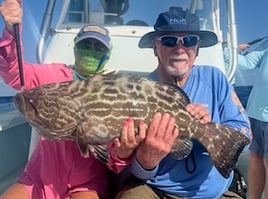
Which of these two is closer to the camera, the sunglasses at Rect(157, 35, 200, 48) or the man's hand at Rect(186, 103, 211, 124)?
the man's hand at Rect(186, 103, 211, 124)

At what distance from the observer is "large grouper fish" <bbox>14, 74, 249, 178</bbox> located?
7.72 ft

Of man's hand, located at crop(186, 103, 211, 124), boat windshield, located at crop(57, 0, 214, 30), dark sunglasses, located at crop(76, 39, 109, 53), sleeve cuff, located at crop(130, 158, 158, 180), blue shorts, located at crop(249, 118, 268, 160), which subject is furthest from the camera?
boat windshield, located at crop(57, 0, 214, 30)

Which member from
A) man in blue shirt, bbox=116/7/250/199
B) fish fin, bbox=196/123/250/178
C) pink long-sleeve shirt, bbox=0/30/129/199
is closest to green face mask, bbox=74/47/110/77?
pink long-sleeve shirt, bbox=0/30/129/199

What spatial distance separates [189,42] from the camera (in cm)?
279

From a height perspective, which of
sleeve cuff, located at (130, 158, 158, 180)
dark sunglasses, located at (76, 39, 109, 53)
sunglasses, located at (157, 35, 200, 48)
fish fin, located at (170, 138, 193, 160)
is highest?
sunglasses, located at (157, 35, 200, 48)

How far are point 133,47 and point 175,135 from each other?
6.33 feet

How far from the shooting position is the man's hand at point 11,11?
2.58m

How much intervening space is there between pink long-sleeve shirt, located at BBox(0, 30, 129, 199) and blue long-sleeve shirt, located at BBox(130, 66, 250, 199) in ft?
0.84

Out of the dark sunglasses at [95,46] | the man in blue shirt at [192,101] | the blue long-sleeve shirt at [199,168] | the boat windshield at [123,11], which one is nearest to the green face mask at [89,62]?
the dark sunglasses at [95,46]

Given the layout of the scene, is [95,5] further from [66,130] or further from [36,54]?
[66,130]

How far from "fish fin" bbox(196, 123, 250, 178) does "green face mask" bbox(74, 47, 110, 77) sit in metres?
0.76

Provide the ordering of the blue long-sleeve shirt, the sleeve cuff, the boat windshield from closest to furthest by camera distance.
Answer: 1. the sleeve cuff
2. the blue long-sleeve shirt
3. the boat windshield

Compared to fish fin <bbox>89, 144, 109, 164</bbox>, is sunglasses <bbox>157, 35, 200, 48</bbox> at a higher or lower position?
higher

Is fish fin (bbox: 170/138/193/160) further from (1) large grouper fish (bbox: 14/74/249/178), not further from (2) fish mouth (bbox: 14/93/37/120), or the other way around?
(2) fish mouth (bbox: 14/93/37/120)
